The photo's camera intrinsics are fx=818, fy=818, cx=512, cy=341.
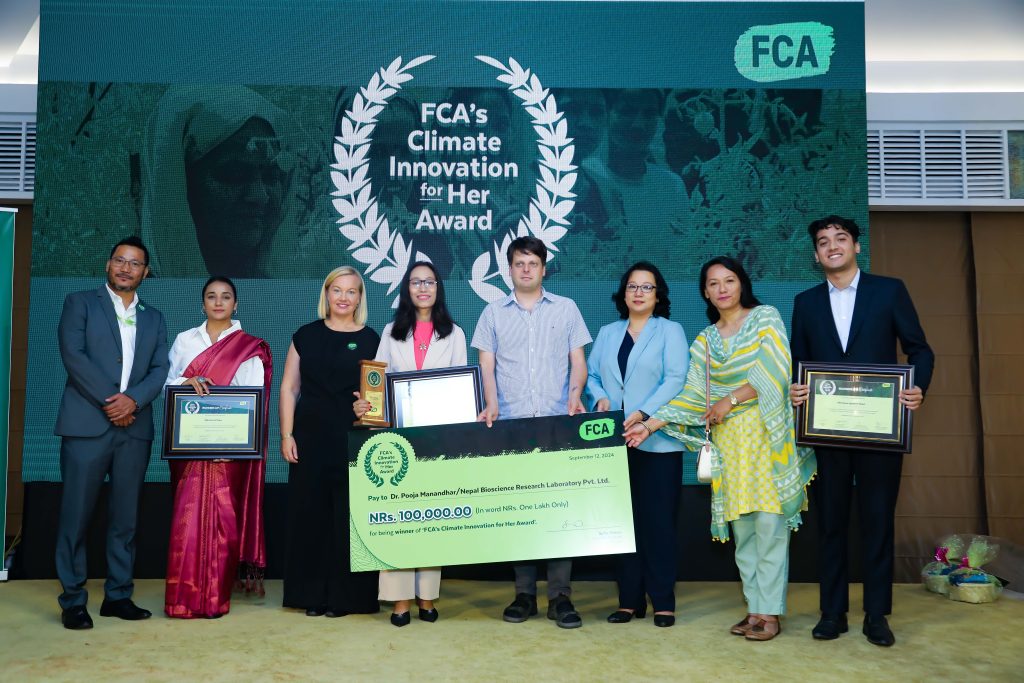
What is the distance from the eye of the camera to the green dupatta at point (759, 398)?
118 inches

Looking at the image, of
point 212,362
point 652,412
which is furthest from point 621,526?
point 212,362

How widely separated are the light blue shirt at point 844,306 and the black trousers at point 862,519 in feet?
1.44

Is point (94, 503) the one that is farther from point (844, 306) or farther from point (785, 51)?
point (785, 51)

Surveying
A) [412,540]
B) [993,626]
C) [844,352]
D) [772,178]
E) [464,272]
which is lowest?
[993,626]

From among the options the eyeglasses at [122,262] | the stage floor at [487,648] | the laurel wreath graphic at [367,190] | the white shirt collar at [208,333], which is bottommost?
the stage floor at [487,648]

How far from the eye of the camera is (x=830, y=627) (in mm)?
3037

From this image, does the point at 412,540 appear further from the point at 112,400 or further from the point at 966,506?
the point at 966,506

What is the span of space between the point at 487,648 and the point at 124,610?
1555mm

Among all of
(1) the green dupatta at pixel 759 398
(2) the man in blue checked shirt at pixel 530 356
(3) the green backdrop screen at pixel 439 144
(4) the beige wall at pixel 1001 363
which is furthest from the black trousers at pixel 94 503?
(4) the beige wall at pixel 1001 363

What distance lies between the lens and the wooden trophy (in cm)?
326

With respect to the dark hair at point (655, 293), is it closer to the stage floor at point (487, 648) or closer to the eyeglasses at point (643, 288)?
the eyeglasses at point (643, 288)

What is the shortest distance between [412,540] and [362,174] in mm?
2151

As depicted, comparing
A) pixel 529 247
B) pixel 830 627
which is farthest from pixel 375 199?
pixel 830 627

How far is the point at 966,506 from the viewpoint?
5066mm
